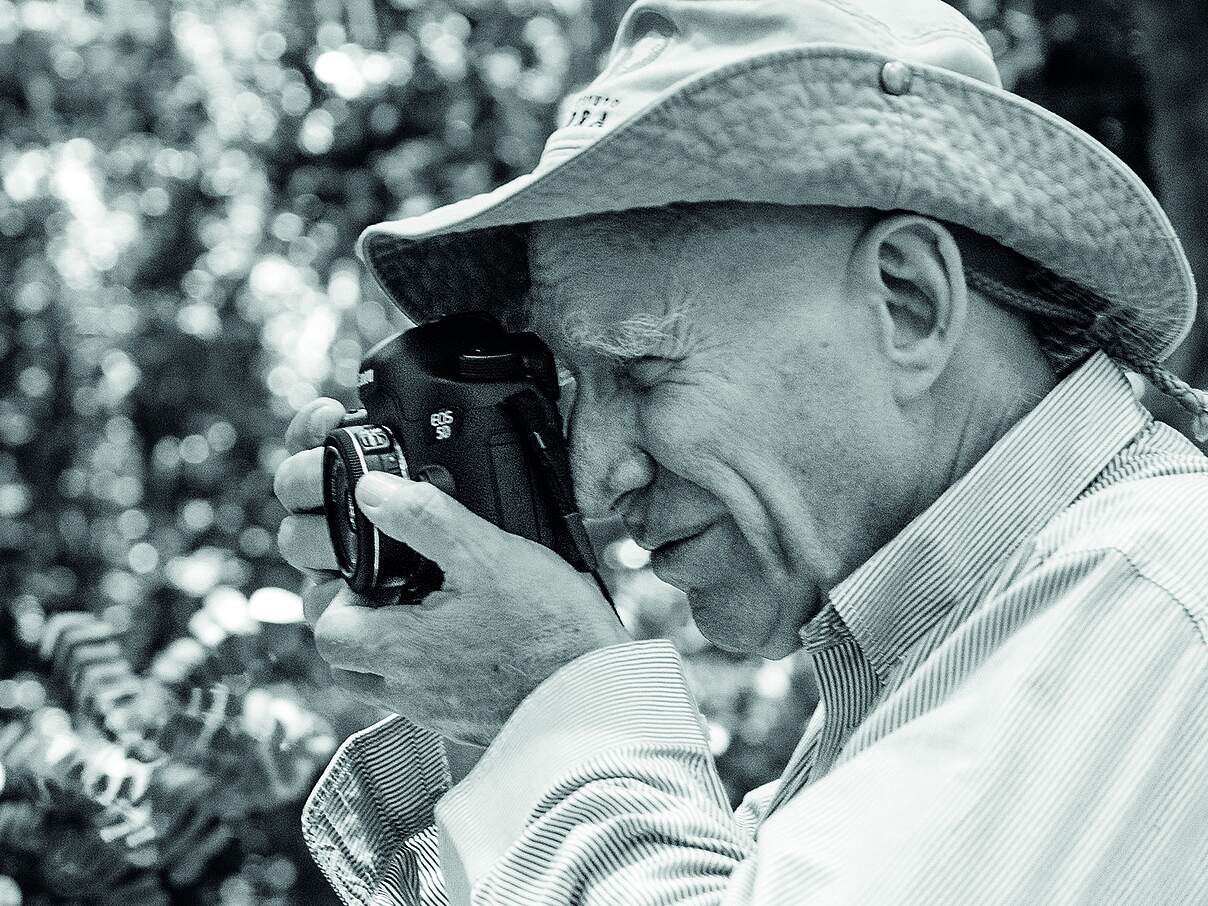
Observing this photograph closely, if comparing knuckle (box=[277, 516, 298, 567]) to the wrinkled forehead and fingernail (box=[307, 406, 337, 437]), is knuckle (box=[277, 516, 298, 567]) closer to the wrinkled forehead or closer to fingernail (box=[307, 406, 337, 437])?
fingernail (box=[307, 406, 337, 437])

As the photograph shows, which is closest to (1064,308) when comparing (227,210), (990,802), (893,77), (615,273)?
(893,77)

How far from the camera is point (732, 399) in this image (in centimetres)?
113

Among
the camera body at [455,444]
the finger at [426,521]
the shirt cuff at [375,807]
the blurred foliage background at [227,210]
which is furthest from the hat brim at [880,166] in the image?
the blurred foliage background at [227,210]

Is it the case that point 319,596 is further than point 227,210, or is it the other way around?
point 227,210

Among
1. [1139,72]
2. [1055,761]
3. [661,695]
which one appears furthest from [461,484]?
[1139,72]

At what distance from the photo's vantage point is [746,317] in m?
1.13

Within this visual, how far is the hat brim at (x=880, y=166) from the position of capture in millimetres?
1047

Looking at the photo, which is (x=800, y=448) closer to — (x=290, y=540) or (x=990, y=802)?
(x=990, y=802)

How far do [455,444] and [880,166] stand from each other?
15.2 inches

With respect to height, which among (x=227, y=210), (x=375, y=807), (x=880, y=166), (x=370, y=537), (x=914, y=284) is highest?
(x=880, y=166)

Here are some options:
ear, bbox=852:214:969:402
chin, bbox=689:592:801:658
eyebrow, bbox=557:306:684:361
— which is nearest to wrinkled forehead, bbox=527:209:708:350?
eyebrow, bbox=557:306:684:361

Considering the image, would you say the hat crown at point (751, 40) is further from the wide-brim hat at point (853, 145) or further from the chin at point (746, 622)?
the chin at point (746, 622)

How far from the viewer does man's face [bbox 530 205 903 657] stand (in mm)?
1117

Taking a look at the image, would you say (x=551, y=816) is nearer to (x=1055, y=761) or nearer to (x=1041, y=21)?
(x=1055, y=761)
